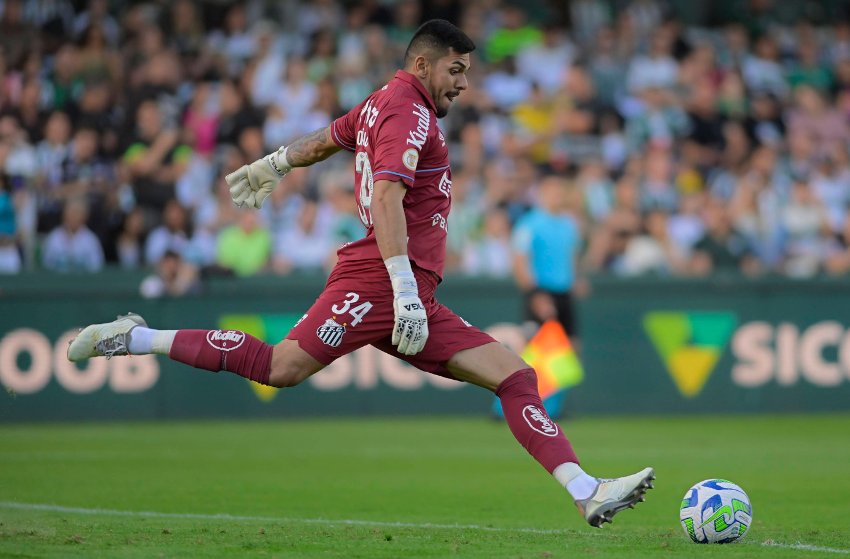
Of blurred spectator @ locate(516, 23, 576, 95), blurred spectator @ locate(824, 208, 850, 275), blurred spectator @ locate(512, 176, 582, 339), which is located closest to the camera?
blurred spectator @ locate(512, 176, 582, 339)

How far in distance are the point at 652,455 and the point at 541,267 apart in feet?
11.2

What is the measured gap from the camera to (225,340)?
23.6 feet

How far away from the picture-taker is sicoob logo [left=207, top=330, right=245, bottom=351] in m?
7.14

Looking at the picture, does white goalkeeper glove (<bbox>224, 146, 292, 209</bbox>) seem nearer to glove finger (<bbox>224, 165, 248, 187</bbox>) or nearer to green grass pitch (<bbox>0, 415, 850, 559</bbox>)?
glove finger (<bbox>224, 165, 248, 187</bbox>)

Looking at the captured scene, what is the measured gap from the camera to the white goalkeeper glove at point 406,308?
22.1 feet

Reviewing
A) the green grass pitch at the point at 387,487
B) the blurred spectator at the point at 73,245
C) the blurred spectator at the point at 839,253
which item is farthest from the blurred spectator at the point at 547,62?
the blurred spectator at the point at 73,245

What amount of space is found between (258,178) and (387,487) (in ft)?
9.46

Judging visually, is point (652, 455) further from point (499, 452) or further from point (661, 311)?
point (661, 311)

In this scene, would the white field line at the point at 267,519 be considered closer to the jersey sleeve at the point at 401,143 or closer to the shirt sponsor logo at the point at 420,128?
the jersey sleeve at the point at 401,143

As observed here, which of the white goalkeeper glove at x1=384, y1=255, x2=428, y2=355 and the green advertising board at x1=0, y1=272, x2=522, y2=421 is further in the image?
the green advertising board at x1=0, y1=272, x2=522, y2=421

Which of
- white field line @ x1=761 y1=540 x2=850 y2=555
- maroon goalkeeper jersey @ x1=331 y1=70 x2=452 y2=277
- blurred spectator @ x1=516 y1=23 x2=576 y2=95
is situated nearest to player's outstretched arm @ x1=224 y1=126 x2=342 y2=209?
maroon goalkeeper jersey @ x1=331 y1=70 x2=452 y2=277

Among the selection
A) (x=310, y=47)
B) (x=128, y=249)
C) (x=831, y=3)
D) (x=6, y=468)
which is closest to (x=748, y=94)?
(x=831, y=3)

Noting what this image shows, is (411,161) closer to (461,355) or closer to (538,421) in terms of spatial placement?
(461,355)

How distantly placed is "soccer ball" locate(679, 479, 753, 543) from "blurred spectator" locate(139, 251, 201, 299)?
9.78 m
